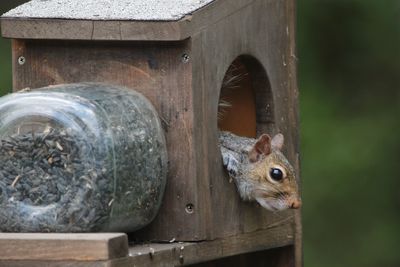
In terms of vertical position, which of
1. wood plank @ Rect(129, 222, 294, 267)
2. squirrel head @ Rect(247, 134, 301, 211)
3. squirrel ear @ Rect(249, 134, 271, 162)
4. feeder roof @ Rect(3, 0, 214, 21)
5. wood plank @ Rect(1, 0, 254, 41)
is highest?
feeder roof @ Rect(3, 0, 214, 21)

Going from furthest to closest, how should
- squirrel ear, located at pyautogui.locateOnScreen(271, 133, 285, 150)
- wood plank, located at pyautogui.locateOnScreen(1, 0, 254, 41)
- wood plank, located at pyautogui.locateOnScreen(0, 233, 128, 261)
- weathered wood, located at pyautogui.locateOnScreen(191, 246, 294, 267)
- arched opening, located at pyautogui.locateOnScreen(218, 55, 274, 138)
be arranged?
1. weathered wood, located at pyautogui.locateOnScreen(191, 246, 294, 267)
2. arched opening, located at pyautogui.locateOnScreen(218, 55, 274, 138)
3. squirrel ear, located at pyautogui.locateOnScreen(271, 133, 285, 150)
4. wood plank, located at pyautogui.locateOnScreen(1, 0, 254, 41)
5. wood plank, located at pyautogui.locateOnScreen(0, 233, 128, 261)

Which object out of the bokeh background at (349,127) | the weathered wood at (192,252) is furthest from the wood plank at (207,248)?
the bokeh background at (349,127)

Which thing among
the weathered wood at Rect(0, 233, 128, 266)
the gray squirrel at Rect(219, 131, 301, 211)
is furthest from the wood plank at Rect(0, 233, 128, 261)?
the gray squirrel at Rect(219, 131, 301, 211)

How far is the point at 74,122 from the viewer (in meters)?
4.54

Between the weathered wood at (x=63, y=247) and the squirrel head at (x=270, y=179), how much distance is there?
857mm

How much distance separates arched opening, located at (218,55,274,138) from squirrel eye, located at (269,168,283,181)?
1.19ft

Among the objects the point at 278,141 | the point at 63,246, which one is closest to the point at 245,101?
the point at 278,141

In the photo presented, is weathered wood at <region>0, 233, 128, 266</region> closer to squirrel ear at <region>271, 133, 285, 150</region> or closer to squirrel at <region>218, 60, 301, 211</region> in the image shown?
squirrel at <region>218, 60, 301, 211</region>

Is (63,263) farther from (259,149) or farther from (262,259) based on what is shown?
(262,259)

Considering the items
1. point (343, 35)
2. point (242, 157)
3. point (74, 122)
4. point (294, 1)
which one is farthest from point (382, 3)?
point (74, 122)

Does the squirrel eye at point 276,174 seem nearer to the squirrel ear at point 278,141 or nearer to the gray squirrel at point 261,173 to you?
the gray squirrel at point 261,173

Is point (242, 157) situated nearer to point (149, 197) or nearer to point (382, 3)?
point (149, 197)

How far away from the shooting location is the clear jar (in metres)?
4.50

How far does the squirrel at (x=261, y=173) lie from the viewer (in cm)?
510
